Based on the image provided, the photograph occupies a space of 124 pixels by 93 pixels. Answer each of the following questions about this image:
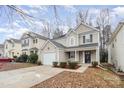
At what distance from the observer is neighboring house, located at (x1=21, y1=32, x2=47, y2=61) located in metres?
4.53

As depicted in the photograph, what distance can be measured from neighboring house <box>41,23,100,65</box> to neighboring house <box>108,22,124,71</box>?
524mm

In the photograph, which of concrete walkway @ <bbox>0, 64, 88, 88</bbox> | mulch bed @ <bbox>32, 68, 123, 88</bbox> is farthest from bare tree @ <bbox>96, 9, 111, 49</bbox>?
concrete walkway @ <bbox>0, 64, 88, 88</bbox>

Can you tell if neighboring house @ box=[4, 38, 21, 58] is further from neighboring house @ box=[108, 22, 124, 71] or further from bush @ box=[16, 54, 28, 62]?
neighboring house @ box=[108, 22, 124, 71]

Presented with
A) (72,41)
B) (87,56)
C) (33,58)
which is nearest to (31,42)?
(33,58)

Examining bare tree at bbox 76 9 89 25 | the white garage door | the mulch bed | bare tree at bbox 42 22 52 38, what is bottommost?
the mulch bed

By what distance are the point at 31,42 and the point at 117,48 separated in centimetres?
257

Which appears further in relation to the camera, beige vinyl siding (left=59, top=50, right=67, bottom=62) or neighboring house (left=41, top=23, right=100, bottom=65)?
beige vinyl siding (left=59, top=50, right=67, bottom=62)

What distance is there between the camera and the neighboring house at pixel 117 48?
4541mm

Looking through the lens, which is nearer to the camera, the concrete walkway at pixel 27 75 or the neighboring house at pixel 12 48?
the concrete walkway at pixel 27 75

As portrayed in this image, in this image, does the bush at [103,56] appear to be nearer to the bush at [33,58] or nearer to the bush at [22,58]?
the bush at [33,58]

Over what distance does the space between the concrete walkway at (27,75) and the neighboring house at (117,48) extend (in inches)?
36.6

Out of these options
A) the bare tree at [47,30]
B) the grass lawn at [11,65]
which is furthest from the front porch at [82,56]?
the grass lawn at [11,65]

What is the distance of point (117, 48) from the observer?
16.7ft
